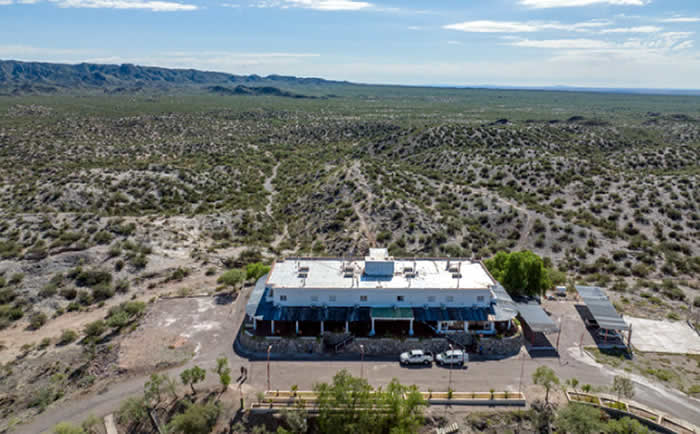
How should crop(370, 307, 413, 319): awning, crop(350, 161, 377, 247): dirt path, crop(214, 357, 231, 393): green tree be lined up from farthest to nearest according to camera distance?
crop(350, 161, 377, 247): dirt path
crop(370, 307, 413, 319): awning
crop(214, 357, 231, 393): green tree

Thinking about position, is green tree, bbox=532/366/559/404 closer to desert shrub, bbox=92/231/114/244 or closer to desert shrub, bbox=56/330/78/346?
desert shrub, bbox=56/330/78/346

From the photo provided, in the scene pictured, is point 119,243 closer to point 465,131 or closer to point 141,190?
point 141,190

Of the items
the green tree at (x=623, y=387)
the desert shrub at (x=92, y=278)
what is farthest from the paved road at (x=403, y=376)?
the desert shrub at (x=92, y=278)

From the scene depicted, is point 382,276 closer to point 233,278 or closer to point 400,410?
point 400,410

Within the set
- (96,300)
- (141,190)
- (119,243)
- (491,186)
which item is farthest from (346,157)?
(96,300)

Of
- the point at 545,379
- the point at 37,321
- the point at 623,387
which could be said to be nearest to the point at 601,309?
the point at 623,387

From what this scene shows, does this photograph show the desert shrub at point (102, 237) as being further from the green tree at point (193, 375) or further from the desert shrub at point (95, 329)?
the green tree at point (193, 375)

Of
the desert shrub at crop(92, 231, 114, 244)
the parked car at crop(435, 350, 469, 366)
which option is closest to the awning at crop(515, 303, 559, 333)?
the parked car at crop(435, 350, 469, 366)
